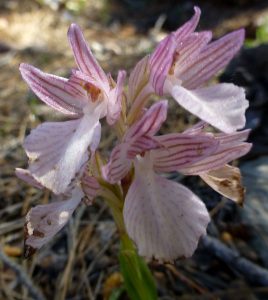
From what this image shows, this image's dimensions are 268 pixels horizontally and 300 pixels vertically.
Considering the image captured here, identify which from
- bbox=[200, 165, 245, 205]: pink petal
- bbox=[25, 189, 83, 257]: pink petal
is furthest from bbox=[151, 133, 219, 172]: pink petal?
bbox=[25, 189, 83, 257]: pink petal

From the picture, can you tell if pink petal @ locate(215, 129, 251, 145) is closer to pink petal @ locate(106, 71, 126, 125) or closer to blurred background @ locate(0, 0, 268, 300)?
pink petal @ locate(106, 71, 126, 125)

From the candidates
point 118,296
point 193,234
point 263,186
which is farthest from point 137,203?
point 263,186

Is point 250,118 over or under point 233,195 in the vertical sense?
under

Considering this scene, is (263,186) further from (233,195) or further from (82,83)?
(82,83)

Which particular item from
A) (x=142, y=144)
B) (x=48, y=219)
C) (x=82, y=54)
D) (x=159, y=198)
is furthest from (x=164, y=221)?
(x=82, y=54)

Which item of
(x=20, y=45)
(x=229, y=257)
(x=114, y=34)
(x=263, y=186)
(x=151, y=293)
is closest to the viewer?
(x=151, y=293)

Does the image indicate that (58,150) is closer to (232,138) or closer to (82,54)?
(82,54)

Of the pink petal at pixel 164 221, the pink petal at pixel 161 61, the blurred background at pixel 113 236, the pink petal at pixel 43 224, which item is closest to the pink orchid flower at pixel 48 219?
the pink petal at pixel 43 224

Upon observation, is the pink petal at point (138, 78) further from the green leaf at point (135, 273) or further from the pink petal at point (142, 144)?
the green leaf at point (135, 273)
